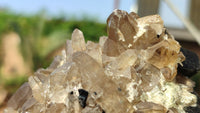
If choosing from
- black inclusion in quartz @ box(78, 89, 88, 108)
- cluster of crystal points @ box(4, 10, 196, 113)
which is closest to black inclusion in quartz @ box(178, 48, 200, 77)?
cluster of crystal points @ box(4, 10, 196, 113)

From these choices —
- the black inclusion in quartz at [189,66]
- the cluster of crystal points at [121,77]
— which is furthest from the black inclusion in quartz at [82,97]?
the black inclusion in quartz at [189,66]

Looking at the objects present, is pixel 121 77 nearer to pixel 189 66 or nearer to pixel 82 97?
pixel 82 97

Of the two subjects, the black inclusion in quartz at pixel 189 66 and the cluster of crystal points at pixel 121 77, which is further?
the black inclusion in quartz at pixel 189 66

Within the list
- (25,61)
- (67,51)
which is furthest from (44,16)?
(67,51)

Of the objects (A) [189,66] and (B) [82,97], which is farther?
(A) [189,66]

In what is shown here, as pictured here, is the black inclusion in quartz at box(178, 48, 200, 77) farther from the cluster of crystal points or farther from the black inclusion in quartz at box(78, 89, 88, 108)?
the black inclusion in quartz at box(78, 89, 88, 108)

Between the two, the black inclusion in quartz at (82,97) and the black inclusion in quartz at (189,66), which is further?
the black inclusion in quartz at (189,66)

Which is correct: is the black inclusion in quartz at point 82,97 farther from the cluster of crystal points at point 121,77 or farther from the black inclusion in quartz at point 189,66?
the black inclusion in quartz at point 189,66

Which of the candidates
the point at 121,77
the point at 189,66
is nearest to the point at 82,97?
the point at 121,77
